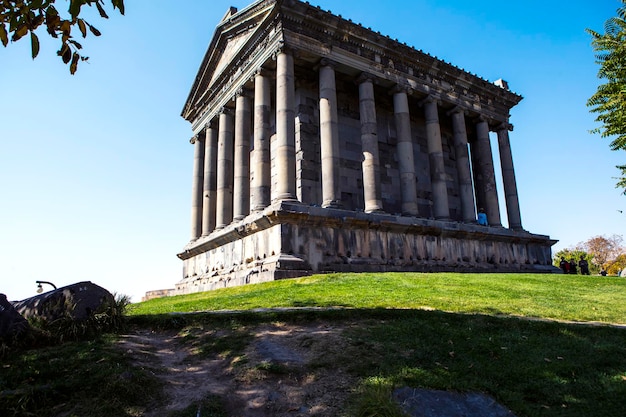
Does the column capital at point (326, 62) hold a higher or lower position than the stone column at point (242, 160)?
higher

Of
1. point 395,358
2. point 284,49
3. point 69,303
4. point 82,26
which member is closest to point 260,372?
point 395,358

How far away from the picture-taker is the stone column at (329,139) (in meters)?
19.4

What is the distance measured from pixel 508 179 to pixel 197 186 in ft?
62.9

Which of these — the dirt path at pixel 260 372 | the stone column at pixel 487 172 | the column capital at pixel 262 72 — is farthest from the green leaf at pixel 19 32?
the stone column at pixel 487 172

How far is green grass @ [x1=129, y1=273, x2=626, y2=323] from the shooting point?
428 inches

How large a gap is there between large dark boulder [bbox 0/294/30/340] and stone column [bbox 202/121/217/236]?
18.1 m

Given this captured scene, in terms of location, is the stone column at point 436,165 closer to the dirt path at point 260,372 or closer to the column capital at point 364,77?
the column capital at point 364,77

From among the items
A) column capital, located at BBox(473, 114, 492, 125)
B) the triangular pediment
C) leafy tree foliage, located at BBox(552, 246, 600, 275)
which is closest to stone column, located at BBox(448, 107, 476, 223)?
column capital, located at BBox(473, 114, 492, 125)

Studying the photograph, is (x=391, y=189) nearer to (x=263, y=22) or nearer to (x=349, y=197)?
(x=349, y=197)

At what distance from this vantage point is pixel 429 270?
20.9 meters

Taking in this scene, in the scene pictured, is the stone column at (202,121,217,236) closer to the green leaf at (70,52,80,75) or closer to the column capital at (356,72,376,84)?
the column capital at (356,72,376,84)

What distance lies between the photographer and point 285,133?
19141 millimetres

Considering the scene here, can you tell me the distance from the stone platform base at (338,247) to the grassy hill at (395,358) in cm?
582

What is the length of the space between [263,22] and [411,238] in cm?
1219
